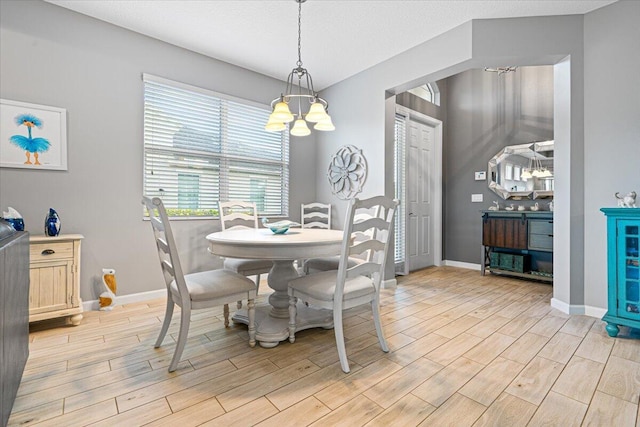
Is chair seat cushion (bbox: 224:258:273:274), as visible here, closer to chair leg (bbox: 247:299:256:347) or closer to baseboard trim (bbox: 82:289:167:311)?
chair leg (bbox: 247:299:256:347)

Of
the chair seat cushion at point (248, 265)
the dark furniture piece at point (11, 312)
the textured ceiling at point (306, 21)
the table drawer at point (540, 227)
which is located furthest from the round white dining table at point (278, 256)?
the table drawer at point (540, 227)

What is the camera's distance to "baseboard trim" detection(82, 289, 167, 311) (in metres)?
2.76

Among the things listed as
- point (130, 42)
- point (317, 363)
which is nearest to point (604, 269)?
point (317, 363)

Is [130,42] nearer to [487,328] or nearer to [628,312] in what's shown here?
[487,328]

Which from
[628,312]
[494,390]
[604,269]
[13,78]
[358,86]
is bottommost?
[494,390]

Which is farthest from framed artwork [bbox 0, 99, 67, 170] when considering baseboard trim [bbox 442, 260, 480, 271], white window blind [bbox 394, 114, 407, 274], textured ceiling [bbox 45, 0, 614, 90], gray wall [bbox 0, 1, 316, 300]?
baseboard trim [bbox 442, 260, 480, 271]

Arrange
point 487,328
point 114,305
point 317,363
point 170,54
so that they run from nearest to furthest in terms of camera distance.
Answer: point 317,363
point 487,328
point 114,305
point 170,54

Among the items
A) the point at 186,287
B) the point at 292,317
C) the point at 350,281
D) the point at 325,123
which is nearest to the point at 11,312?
the point at 186,287

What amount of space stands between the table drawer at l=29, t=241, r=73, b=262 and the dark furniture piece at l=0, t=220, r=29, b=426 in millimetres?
711

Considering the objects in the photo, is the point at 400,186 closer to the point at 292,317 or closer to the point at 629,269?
the point at 629,269

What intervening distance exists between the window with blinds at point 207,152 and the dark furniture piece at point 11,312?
5.33 feet

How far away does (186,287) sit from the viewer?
1.77 meters

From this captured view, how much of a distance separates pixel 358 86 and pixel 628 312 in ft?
11.2

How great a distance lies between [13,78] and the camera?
8.03ft
